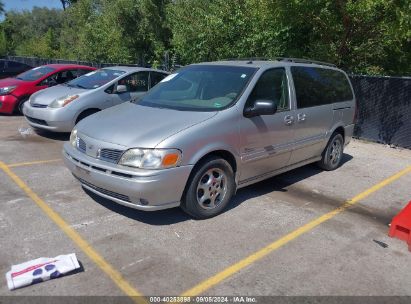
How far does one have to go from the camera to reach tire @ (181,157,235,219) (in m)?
4.39

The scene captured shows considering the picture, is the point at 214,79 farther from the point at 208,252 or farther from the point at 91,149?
the point at 208,252

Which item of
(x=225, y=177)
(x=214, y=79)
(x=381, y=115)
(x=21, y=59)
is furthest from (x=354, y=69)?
(x=21, y=59)

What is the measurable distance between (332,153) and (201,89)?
9.29ft

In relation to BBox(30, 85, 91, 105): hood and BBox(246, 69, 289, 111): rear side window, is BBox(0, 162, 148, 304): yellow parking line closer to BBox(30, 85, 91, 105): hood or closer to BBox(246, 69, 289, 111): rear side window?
BBox(246, 69, 289, 111): rear side window

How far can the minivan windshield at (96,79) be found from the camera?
868 cm

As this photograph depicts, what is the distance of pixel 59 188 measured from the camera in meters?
5.43

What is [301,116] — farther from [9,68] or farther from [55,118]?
[9,68]

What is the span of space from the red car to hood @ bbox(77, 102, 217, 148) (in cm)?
674

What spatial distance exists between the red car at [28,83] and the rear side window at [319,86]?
288 inches

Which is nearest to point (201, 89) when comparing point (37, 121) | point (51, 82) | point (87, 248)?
point (87, 248)

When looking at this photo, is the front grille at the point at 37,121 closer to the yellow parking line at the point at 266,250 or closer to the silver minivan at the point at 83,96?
the silver minivan at the point at 83,96

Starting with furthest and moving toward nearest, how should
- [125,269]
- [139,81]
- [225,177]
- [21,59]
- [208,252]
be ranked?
[21,59] → [139,81] → [225,177] → [208,252] → [125,269]

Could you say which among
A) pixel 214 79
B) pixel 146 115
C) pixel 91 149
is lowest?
pixel 91 149

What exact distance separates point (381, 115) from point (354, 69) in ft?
6.65
